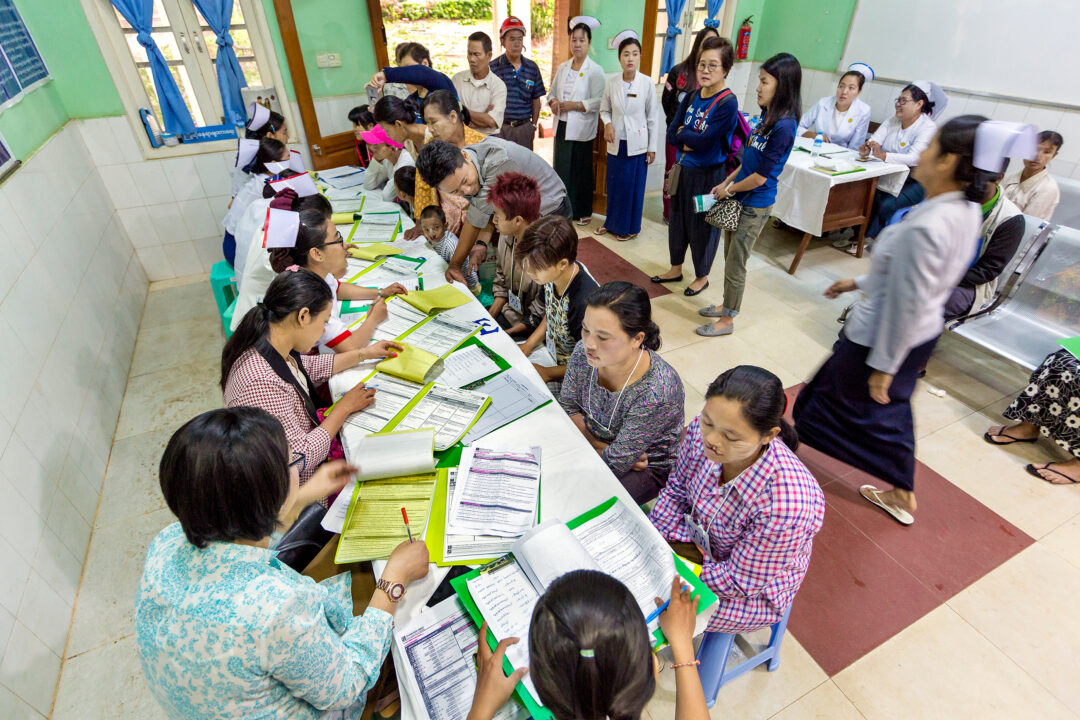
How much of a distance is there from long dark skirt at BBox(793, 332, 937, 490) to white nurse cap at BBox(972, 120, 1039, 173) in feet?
2.10

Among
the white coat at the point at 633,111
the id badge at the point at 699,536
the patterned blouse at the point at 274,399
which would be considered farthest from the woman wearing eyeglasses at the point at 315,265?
the white coat at the point at 633,111

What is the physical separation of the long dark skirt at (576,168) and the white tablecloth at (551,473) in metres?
3.55

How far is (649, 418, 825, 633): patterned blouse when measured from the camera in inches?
52.4

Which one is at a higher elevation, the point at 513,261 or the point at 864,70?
the point at 864,70

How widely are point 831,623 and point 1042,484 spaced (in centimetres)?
150

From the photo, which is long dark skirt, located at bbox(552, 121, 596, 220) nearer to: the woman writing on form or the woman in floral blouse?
the woman writing on form

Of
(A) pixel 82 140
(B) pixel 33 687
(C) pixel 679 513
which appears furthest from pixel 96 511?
(A) pixel 82 140

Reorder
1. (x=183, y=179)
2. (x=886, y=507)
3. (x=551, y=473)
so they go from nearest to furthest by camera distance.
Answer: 1. (x=551, y=473)
2. (x=886, y=507)
3. (x=183, y=179)

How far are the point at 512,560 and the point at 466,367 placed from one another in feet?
2.92

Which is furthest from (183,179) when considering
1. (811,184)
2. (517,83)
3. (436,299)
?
(811,184)

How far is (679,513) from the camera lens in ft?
5.53

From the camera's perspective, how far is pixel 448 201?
3066mm

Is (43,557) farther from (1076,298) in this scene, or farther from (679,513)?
(1076,298)

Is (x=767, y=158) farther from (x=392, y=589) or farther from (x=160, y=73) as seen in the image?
(x=160, y=73)
